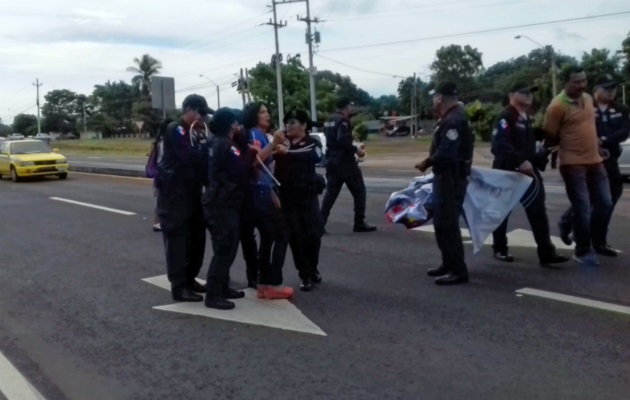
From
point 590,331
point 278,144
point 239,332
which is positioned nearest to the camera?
point 590,331

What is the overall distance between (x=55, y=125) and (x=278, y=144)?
131552 mm

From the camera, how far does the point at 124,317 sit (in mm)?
6824

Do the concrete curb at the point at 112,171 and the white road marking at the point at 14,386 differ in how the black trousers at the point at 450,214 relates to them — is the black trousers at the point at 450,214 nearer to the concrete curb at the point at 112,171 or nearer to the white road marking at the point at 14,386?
the white road marking at the point at 14,386

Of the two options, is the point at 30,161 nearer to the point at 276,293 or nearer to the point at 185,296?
the point at 185,296

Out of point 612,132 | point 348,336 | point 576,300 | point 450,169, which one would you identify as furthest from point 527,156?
point 348,336

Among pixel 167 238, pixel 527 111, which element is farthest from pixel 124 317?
pixel 527 111

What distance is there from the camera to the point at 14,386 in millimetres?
5152

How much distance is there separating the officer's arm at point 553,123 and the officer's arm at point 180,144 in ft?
11.8

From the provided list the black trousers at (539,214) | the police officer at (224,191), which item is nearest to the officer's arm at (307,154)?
the police officer at (224,191)

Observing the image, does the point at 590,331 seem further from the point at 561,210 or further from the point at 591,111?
the point at 561,210

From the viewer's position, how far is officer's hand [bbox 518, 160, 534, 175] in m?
7.55

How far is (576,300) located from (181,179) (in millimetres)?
3467

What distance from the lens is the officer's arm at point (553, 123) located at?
7781 mm

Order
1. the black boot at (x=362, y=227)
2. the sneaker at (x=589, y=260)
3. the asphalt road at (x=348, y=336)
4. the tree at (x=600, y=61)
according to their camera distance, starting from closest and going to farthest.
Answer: the asphalt road at (x=348, y=336), the sneaker at (x=589, y=260), the black boot at (x=362, y=227), the tree at (x=600, y=61)
